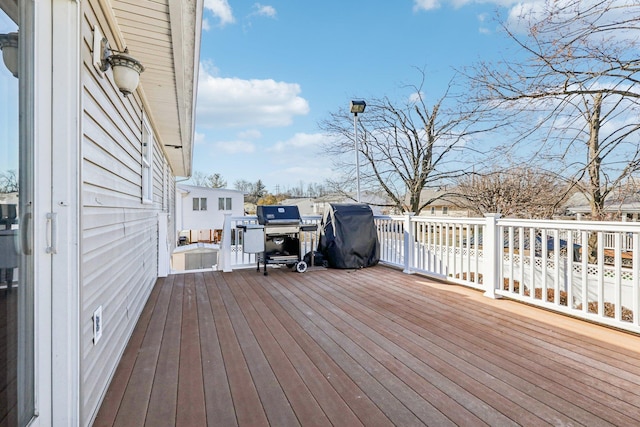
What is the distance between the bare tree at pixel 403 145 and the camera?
1127 centimetres

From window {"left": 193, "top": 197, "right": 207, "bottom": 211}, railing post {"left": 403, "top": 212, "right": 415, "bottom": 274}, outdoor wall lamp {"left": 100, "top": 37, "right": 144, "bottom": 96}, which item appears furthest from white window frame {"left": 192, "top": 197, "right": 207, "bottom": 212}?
outdoor wall lamp {"left": 100, "top": 37, "right": 144, "bottom": 96}

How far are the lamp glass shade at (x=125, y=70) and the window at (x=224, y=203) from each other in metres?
17.8

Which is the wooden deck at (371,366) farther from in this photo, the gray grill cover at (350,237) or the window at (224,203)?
the window at (224,203)

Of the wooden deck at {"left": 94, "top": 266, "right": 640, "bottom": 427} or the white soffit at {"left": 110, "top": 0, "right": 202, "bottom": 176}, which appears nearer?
A: the wooden deck at {"left": 94, "top": 266, "right": 640, "bottom": 427}

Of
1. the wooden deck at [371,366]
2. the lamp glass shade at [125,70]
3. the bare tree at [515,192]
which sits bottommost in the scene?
the wooden deck at [371,366]

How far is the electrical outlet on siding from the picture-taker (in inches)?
72.7

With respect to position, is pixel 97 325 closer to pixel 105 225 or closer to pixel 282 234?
pixel 105 225

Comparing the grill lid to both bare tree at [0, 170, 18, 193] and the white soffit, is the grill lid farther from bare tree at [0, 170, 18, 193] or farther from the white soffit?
bare tree at [0, 170, 18, 193]

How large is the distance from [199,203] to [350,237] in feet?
51.1

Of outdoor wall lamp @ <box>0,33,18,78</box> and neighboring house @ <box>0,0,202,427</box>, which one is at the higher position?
outdoor wall lamp @ <box>0,33,18,78</box>

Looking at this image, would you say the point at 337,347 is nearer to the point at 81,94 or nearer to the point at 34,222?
the point at 34,222

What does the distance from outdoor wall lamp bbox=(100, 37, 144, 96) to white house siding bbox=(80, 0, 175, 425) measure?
76 millimetres

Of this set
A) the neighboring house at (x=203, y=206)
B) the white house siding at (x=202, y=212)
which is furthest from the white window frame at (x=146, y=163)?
the white house siding at (x=202, y=212)

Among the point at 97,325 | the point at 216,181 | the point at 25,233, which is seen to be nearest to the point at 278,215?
the point at 97,325
